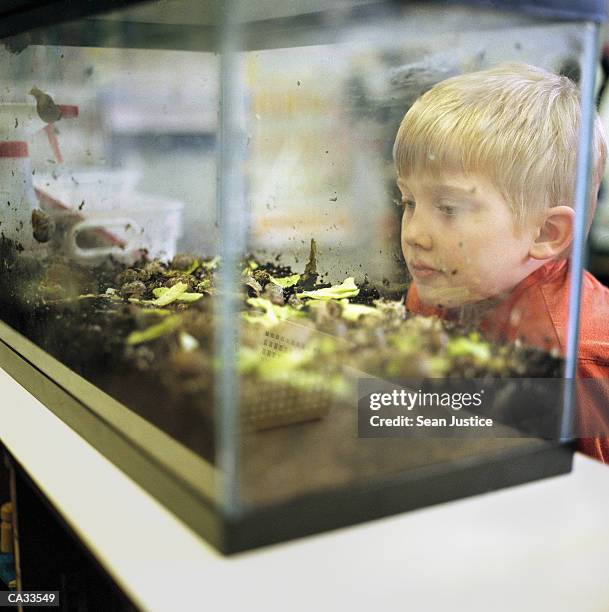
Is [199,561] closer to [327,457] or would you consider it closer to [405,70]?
[327,457]

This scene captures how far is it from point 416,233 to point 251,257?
270 mm

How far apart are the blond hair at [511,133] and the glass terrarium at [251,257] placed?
0.04 m

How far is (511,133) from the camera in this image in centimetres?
121

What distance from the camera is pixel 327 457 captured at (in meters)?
0.90

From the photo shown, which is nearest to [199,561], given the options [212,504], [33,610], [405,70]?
[212,504]

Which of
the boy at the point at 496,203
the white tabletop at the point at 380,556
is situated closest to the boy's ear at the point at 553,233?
the boy at the point at 496,203

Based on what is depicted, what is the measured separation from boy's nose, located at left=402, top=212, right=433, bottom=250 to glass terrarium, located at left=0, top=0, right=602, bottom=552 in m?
0.04

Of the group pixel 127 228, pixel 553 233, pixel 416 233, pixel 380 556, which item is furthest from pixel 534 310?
pixel 127 228

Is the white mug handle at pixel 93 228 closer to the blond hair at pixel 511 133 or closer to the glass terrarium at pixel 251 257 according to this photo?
the glass terrarium at pixel 251 257

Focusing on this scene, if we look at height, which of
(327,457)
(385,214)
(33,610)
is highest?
(385,214)

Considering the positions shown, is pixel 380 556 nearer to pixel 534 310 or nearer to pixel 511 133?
pixel 534 310

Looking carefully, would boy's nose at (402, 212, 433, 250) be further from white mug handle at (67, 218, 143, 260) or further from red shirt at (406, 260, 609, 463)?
white mug handle at (67, 218, 143, 260)

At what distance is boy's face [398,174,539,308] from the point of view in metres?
1.13

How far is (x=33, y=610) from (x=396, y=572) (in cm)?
69
